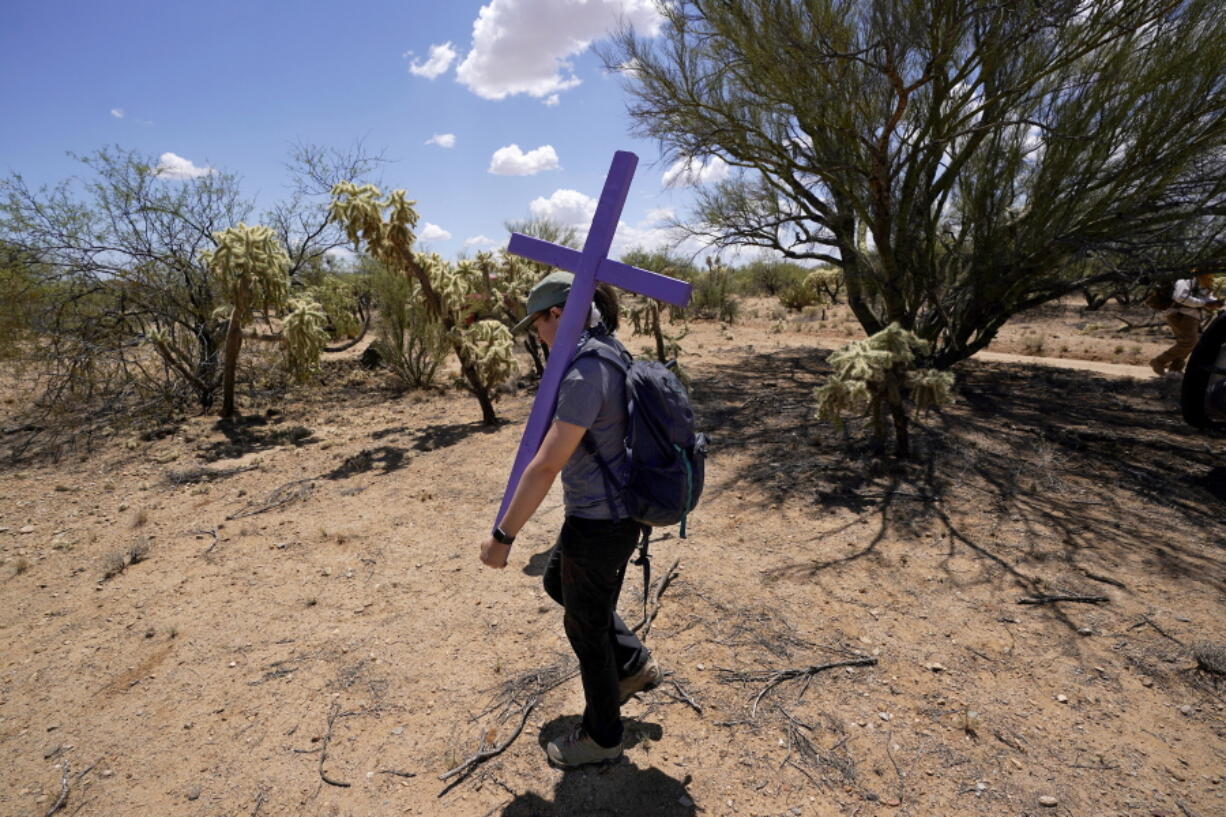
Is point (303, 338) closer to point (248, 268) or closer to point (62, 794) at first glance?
point (248, 268)

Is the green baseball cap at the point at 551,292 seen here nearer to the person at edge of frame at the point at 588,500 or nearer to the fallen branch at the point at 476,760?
the person at edge of frame at the point at 588,500

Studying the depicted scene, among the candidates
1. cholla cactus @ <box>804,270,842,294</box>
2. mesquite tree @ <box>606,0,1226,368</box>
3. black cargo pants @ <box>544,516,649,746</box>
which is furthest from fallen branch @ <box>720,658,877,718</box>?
cholla cactus @ <box>804,270,842,294</box>

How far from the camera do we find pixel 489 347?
24.2 ft

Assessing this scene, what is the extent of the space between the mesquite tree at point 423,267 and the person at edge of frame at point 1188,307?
7.66 m

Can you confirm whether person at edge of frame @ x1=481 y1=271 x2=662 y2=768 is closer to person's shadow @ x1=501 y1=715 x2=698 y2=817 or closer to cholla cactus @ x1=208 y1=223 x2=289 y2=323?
person's shadow @ x1=501 y1=715 x2=698 y2=817

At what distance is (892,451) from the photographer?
5.64m

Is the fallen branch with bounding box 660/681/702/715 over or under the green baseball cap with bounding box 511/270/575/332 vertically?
under

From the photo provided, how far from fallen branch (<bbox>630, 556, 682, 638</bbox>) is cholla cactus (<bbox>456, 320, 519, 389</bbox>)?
13.5 feet

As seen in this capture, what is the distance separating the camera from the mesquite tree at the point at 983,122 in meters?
5.55

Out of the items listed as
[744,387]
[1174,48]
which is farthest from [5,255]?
[1174,48]

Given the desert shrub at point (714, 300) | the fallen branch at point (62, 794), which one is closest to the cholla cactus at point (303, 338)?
the fallen branch at point (62, 794)

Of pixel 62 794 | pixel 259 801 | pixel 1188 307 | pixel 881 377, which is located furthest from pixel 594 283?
pixel 1188 307

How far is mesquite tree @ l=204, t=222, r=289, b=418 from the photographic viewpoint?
24.6 feet

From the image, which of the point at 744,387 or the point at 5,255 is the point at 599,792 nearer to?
the point at 744,387
